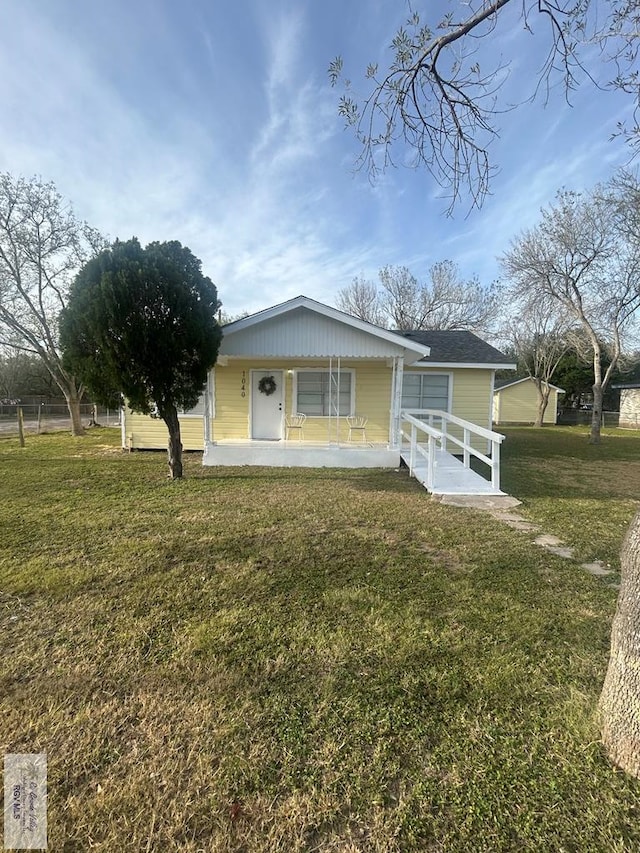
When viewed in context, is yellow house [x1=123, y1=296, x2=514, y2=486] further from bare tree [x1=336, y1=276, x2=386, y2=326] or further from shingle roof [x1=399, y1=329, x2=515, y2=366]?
bare tree [x1=336, y1=276, x2=386, y2=326]

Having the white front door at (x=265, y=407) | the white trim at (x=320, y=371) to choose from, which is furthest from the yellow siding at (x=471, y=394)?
the white front door at (x=265, y=407)

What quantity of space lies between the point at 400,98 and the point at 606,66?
56.1 inches

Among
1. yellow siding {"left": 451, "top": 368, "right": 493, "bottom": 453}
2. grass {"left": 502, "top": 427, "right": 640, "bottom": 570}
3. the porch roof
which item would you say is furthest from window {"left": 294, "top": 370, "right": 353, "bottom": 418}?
grass {"left": 502, "top": 427, "right": 640, "bottom": 570}

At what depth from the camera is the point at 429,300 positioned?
2702 centimetres

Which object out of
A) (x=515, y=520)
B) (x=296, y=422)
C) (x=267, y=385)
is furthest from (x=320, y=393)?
(x=515, y=520)

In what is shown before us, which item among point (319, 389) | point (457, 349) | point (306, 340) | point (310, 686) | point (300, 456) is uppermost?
point (457, 349)

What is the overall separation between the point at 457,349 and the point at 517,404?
2309 cm

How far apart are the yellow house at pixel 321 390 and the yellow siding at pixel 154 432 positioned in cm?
3

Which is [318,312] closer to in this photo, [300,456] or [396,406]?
[396,406]

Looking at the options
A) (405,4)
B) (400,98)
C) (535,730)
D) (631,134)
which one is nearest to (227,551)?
(535,730)

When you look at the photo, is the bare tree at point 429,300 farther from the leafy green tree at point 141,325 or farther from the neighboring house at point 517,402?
the leafy green tree at point 141,325

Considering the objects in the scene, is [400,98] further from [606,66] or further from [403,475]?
[403,475]

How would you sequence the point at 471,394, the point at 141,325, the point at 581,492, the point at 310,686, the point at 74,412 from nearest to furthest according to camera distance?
1. the point at 310,686
2. the point at 141,325
3. the point at 581,492
4. the point at 471,394
5. the point at 74,412

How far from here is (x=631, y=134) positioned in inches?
116
